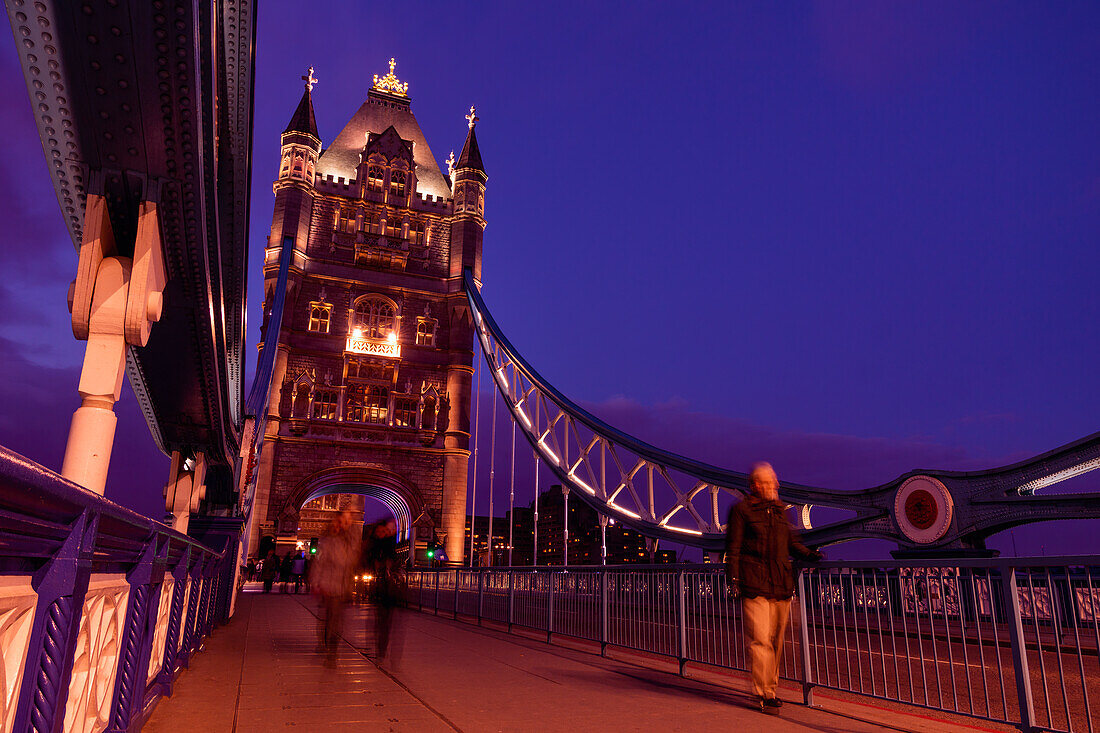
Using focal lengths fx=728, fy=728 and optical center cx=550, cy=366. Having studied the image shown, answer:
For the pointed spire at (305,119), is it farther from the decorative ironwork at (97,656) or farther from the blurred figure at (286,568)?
the decorative ironwork at (97,656)

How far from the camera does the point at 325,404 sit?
30688 mm

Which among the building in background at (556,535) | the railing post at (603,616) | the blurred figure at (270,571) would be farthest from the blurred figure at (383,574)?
the building in background at (556,535)

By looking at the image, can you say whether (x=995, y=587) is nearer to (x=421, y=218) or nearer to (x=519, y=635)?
(x=519, y=635)

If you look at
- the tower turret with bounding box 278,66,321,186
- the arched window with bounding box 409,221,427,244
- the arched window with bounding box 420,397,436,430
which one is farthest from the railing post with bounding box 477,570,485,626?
the tower turret with bounding box 278,66,321,186

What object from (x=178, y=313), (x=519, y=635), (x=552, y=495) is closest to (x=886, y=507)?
(x=519, y=635)

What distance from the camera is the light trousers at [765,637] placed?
477 centimetres

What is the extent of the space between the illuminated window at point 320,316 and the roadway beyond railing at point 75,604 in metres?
28.5

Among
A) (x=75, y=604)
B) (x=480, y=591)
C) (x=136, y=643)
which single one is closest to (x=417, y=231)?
(x=480, y=591)

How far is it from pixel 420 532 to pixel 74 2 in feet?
89.0

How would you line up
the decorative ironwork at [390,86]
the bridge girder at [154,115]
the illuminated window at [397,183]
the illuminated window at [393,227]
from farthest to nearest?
the decorative ironwork at [390,86], the illuminated window at [397,183], the illuminated window at [393,227], the bridge girder at [154,115]

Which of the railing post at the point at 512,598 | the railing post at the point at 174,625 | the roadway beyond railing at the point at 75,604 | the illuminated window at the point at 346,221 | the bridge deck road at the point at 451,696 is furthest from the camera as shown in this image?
the illuminated window at the point at 346,221

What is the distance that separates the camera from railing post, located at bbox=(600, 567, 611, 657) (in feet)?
25.3

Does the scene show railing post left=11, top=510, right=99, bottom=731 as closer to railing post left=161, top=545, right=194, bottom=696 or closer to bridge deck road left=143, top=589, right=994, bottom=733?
bridge deck road left=143, top=589, right=994, bottom=733

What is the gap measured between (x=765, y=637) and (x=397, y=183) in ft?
109
